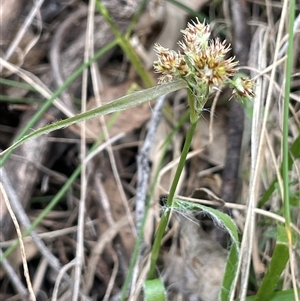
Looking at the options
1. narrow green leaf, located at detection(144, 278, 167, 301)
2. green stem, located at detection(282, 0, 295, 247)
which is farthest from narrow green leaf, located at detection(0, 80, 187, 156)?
narrow green leaf, located at detection(144, 278, 167, 301)

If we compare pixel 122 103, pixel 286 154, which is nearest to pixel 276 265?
pixel 286 154

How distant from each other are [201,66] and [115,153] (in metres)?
0.69

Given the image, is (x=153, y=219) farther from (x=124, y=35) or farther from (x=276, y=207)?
(x=124, y=35)

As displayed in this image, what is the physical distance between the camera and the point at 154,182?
41.0 inches

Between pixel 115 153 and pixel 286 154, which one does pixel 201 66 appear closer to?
pixel 286 154

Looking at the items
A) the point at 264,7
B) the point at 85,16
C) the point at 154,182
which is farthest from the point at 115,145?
the point at 264,7

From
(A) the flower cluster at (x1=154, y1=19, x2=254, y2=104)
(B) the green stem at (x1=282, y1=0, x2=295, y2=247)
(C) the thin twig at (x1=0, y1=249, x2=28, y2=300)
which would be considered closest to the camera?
(A) the flower cluster at (x1=154, y1=19, x2=254, y2=104)

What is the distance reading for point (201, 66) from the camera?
1.79 feet

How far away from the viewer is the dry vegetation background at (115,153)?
3.26ft

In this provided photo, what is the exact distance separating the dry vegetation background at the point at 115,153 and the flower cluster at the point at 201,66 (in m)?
0.42

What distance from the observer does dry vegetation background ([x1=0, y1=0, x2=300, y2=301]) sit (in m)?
1.00

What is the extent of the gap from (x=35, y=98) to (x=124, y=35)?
26 centimetres

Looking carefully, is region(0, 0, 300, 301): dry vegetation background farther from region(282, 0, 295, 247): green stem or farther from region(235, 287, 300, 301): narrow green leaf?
region(282, 0, 295, 247): green stem

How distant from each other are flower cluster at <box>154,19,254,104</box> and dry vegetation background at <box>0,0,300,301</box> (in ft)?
1.38
